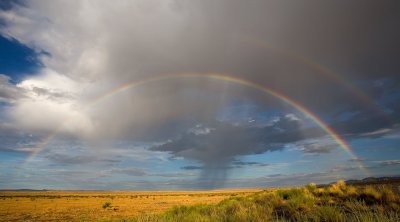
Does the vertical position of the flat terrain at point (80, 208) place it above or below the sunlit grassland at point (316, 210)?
below

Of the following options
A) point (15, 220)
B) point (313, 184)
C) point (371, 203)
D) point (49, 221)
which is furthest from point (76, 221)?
point (371, 203)

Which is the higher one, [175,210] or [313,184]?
[313,184]

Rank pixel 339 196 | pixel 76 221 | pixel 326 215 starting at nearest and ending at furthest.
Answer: pixel 326 215 → pixel 339 196 → pixel 76 221

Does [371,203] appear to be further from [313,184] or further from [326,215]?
[313,184]

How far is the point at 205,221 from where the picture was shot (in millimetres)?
9781

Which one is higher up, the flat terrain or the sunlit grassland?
the sunlit grassland

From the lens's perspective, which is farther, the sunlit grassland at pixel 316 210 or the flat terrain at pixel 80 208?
the flat terrain at pixel 80 208

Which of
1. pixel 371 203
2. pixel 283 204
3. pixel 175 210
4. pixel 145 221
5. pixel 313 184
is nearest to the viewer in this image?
pixel 145 221

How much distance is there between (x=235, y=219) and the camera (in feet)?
31.1

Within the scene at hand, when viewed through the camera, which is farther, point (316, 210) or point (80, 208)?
point (80, 208)

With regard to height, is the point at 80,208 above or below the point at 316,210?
below

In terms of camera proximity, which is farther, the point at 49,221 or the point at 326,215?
the point at 49,221

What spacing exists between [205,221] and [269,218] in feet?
8.91

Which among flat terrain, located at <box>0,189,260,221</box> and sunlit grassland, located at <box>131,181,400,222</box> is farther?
flat terrain, located at <box>0,189,260,221</box>
